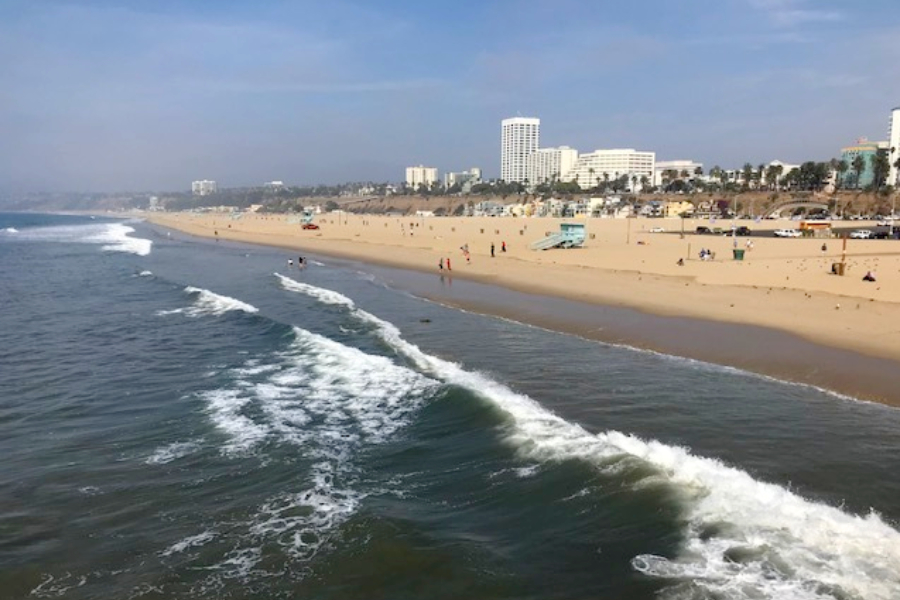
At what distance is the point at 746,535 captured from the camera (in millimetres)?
8086

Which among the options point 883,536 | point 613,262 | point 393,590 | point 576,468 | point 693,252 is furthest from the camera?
point 693,252

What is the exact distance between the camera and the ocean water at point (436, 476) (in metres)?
7.54

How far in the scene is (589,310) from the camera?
24312mm

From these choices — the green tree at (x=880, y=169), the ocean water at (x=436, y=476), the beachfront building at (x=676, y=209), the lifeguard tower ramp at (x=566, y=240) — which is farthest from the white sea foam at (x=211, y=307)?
the green tree at (x=880, y=169)

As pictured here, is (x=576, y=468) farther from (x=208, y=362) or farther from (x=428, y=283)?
(x=428, y=283)

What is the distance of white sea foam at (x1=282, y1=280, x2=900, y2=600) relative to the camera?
6992 millimetres

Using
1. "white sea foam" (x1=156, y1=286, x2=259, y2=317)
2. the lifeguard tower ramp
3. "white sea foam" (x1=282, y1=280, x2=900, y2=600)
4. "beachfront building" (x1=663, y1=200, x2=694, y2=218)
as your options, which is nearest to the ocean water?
"white sea foam" (x1=282, y1=280, x2=900, y2=600)

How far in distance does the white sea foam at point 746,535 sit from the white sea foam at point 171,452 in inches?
220

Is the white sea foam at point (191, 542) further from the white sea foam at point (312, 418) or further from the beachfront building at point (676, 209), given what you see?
the beachfront building at point (676, 209)

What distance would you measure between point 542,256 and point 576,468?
3549 centimetres

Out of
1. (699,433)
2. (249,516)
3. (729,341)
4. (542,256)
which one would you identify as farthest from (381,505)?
(542,256)

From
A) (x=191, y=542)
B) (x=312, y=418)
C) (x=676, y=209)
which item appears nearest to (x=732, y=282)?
(x=312, y=418)

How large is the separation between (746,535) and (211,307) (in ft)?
77.5

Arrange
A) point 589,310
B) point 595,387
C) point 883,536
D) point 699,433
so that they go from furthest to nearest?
point 589,310 < point 595,387 < point 699,433 < point 883,536
